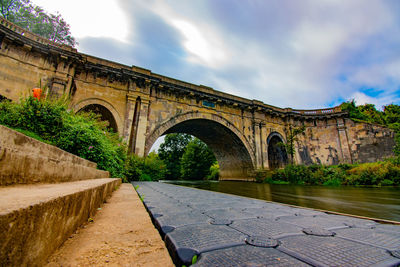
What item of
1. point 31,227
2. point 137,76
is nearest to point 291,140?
point 137,76

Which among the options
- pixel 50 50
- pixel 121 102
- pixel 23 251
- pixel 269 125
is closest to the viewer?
pixel 23 251

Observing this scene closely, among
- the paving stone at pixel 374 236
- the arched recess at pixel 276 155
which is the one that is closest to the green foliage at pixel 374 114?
the arched recess at pixel 276 155

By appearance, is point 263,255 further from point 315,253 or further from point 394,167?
point 394,167

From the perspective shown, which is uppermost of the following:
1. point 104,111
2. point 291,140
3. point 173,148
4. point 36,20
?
point 36,20

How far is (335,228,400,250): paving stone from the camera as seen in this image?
3.46 ft

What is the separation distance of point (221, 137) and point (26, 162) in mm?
15647

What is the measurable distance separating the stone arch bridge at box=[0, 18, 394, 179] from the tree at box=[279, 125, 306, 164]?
2.06ft

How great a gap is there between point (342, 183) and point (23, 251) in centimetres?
1435

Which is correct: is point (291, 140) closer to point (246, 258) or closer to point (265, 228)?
point (265, 228)

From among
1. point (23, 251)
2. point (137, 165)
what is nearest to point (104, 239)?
point (23, 251)

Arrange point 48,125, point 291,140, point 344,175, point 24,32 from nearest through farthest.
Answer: point 48,125
point 24,32
point 344,175
point 291,140

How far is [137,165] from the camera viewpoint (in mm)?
9508

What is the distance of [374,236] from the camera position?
1195 millimetres

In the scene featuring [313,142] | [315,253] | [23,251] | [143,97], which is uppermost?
[143,97]
